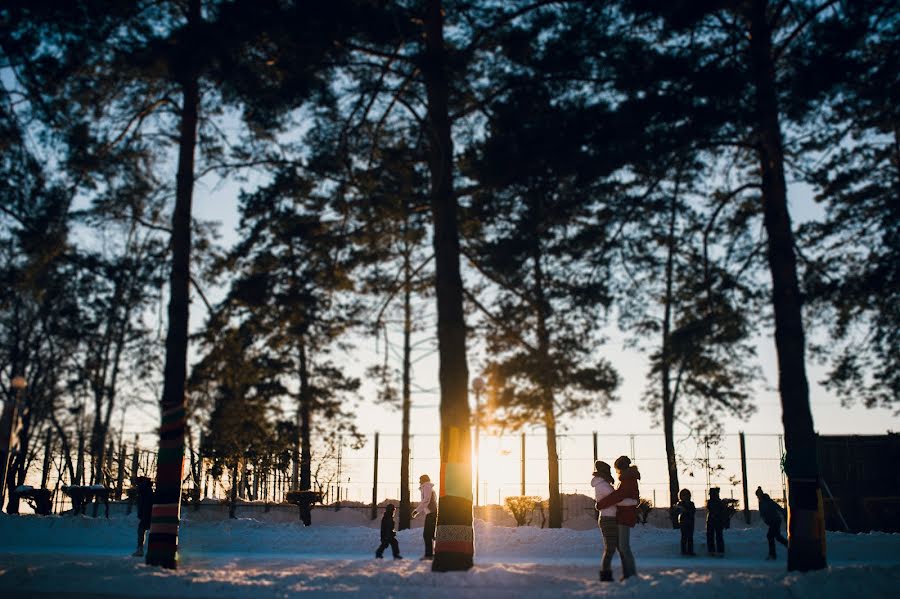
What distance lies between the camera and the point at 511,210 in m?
15.8

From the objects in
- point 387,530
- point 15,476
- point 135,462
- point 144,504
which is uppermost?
point 135,462

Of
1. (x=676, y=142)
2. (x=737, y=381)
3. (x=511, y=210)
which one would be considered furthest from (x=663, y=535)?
(x=676, y=142)

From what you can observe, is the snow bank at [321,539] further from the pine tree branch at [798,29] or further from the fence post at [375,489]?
the pine tree branch at [798,29]

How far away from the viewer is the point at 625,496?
36.0 ft

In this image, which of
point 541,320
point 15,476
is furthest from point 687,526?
point 15,476

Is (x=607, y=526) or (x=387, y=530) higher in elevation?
(x=607, y=526)

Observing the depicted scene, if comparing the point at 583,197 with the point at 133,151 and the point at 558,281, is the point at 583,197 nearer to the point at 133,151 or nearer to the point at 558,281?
the point at 558,281

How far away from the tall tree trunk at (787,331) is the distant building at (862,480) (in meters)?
12.8

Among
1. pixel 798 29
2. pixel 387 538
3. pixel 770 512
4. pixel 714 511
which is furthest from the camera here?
pixel 714 511

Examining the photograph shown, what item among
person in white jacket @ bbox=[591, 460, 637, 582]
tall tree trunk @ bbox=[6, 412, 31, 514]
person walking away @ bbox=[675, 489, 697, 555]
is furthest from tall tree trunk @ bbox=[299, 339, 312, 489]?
person in white jacket @ bbox=[591, 460, 637, 582]

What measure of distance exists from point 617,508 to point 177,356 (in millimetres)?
7709

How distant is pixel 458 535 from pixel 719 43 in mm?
8903

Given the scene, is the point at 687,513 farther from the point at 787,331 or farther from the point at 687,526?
the point at 787,331

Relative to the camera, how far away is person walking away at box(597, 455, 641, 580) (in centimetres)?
1064
